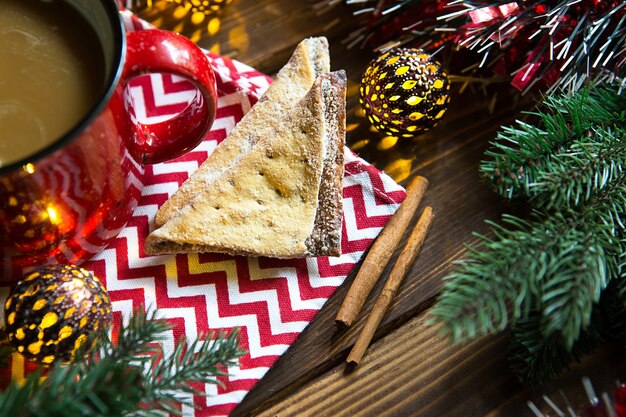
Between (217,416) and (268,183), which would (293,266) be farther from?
(217,416)

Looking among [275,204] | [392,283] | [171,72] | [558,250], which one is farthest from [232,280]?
[558,250]

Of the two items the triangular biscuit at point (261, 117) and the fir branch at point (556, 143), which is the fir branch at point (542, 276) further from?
the triangular biscuit at point (261, 117)

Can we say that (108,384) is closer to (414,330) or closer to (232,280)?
(232,280)

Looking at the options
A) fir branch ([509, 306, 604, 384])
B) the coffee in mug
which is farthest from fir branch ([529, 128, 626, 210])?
the coffee in mug

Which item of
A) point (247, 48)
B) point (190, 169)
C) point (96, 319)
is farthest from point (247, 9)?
point (96, 319)

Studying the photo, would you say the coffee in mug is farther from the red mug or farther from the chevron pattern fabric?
the chevron pattern fabric

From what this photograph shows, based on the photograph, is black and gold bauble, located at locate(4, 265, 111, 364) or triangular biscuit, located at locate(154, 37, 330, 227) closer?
black and gold bauble, located at locate(4, 265, 111, 364)
